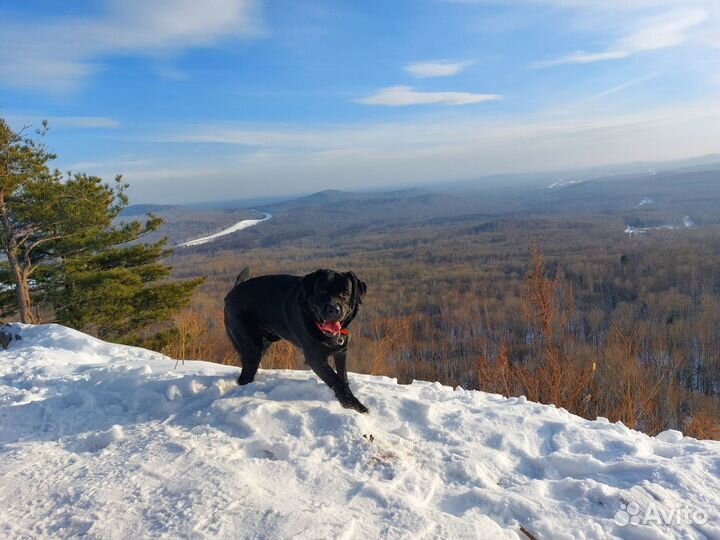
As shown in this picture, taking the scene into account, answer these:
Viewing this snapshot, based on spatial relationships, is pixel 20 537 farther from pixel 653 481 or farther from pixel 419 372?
pixel 419 372

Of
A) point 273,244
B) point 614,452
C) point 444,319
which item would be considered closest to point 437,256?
point 444,319

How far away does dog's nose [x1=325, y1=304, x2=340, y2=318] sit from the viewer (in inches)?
135

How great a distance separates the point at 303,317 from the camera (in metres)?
3.76

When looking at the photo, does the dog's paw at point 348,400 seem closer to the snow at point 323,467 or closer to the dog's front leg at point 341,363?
the snow at point 323,467

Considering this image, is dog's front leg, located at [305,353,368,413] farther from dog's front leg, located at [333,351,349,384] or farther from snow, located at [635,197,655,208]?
snow, located at [635,197,655,208]

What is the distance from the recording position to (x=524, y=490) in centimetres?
259

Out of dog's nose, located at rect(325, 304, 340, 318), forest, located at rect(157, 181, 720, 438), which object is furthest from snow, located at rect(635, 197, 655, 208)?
dog's nose, located at rect(325, 304, 340, 318)

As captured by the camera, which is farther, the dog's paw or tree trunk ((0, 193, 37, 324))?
tree trunk ((0, 193, 37, 324))

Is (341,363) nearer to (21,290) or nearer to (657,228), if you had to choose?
(21,290)

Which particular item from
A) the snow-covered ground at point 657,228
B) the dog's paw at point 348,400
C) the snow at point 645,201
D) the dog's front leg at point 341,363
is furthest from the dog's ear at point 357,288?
the snow at point 645,201

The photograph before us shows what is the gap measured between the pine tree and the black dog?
12382 mm

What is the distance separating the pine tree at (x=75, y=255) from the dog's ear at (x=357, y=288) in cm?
1343

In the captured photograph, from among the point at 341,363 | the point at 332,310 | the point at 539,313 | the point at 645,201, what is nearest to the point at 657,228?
the point at 645,201

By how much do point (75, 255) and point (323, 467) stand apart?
54.7 ft
